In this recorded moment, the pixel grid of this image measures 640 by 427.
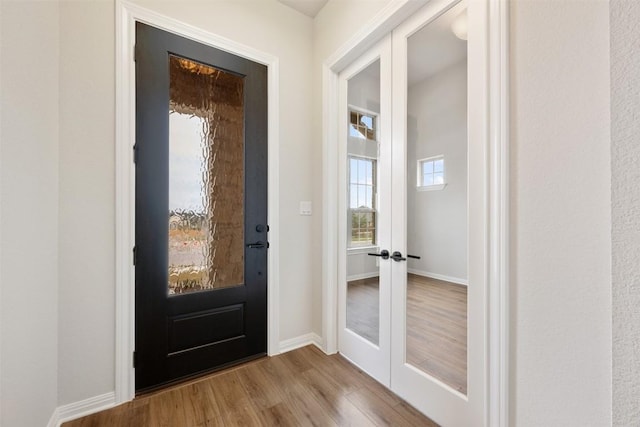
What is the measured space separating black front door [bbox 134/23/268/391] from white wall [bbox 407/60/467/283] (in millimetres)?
1222

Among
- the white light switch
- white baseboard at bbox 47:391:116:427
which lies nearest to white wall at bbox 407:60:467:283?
the white light switch

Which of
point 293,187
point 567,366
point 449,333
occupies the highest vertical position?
point 293,187

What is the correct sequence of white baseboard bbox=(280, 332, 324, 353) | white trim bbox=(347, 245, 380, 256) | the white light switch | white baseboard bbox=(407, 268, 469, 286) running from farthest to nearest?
1. the white light switch
2. white baseboard bbox=(280, 332, 324, 353)
3. white trim bbox=(347, 245, 380, 256)
4. white baseboard bbox=(407, 268, 469, 286)

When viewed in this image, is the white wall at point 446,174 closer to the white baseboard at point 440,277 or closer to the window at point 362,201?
the white baseboard at point 440,277

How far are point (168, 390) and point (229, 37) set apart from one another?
8.80 feet

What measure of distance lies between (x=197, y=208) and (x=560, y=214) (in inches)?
82.8

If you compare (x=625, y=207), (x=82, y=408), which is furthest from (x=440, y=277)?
(x=82, y=408)

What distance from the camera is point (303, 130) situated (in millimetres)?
2490

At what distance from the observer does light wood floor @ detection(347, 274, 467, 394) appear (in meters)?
1.46

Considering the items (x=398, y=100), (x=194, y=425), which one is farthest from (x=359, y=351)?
(x=398, y=100)

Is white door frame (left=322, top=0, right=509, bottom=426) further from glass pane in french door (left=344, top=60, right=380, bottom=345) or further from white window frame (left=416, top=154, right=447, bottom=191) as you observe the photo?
glass pane in french door (left=344, top=60, right=380, bottom=345)

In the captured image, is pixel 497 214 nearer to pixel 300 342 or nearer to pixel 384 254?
pixel 384 254

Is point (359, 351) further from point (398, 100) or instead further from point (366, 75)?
point (366, 75)

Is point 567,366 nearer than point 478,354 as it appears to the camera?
Yes
